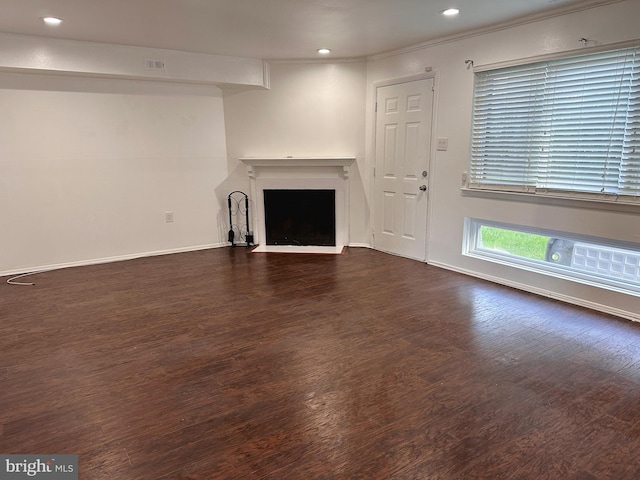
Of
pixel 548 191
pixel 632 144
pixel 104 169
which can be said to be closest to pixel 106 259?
pixel 104 169

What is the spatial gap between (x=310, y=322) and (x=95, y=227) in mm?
3189

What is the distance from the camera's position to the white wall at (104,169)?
4.43 metres

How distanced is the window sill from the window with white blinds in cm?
5

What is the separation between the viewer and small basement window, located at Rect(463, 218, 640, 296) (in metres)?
3.35

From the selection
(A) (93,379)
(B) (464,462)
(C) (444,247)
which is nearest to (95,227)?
(A) (93,379)

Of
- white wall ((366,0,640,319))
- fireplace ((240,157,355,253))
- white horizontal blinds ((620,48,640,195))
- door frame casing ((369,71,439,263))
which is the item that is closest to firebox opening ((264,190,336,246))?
fireplace ((240,157,355,253))

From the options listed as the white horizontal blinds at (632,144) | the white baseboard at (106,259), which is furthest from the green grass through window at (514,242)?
the white baseboard at (106,259)

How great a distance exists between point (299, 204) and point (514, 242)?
8.92 ft

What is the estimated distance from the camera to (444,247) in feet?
15.2

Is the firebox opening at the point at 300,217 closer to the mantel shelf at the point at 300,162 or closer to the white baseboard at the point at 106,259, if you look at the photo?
the mantel shelf at the point at 300,162

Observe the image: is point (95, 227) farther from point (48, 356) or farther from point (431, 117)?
point (431, 117)

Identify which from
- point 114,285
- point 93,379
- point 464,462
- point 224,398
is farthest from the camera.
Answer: point 114,285

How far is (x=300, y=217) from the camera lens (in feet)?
18.5

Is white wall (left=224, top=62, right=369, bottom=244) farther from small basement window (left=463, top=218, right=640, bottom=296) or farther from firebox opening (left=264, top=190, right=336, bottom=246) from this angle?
small basement window (left=463, top=218, right=640, bottom=296)
